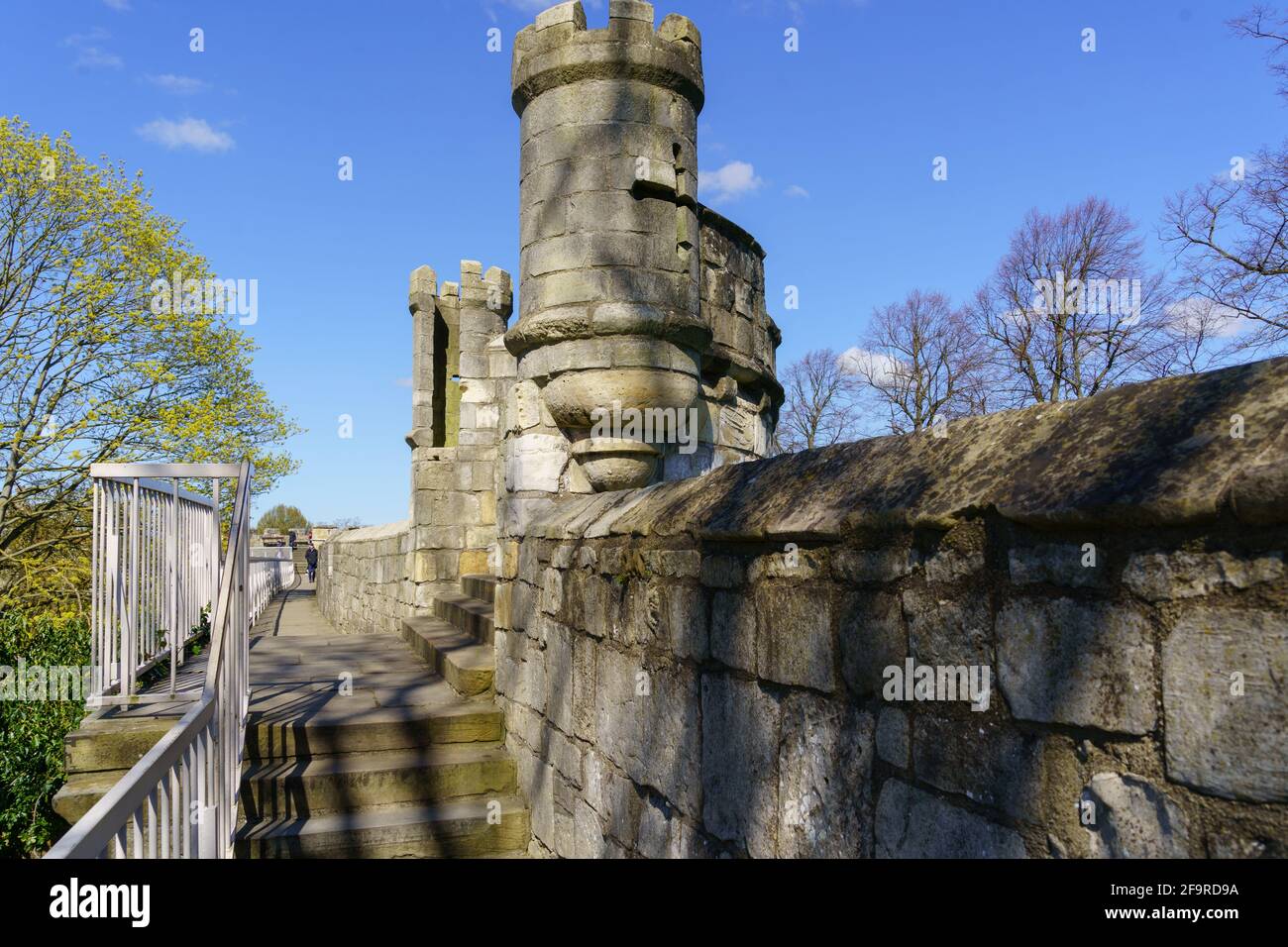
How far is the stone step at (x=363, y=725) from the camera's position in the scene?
4.70m

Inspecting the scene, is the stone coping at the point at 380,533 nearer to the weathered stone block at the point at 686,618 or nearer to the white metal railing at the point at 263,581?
the white metal railing at the point at 263,581

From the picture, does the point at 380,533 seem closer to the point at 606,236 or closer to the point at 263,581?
the point at 263,581

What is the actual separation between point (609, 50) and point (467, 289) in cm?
695

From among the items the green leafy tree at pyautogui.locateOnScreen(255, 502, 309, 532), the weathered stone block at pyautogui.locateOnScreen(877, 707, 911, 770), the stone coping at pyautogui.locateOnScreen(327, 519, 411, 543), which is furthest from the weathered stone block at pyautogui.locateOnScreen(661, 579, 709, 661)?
the green leafy tree at pyautogui.locateOnScreen(255, 502, 309, 532)

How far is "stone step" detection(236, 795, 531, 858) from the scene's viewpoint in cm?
402

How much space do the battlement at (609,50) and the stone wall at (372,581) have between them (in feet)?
21.1

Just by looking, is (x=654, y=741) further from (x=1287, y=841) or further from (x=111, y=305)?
(x=111, y=305)

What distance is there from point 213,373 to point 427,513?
8.19 metres

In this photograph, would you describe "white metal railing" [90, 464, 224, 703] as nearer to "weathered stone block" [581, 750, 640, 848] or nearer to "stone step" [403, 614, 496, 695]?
"stone step" [403, 614, 496, 695]

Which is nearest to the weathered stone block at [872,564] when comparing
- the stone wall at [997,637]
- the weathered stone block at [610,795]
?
the stone wall at [997,637]

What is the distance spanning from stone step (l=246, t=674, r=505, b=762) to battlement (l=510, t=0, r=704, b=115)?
3649 millimetres

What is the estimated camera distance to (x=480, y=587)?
894 centimetres

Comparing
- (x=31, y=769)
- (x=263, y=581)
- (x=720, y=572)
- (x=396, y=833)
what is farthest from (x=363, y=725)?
(x=263, y=581)
